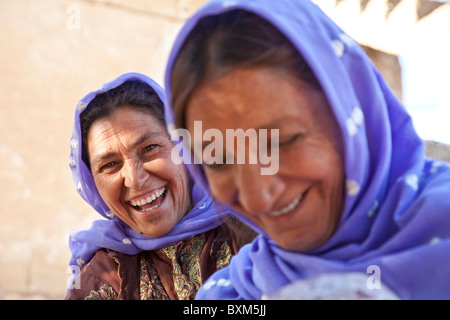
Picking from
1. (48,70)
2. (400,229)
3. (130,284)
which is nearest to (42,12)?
(48,70)

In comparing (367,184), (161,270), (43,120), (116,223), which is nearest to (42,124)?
(43,120)

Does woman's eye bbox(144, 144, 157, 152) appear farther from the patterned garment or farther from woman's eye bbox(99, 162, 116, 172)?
the patterned garment

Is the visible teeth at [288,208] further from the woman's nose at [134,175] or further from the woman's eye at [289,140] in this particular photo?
the woman's nose at [134,175]

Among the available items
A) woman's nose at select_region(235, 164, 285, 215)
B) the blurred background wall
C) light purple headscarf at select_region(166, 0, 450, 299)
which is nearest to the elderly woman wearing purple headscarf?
light purple headscarf at select_region(166, 0, 450, 299)

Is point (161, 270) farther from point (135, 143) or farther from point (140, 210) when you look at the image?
point (135, 143)

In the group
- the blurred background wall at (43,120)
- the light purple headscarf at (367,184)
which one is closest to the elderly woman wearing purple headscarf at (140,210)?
the light purple headscarf at (367,184)

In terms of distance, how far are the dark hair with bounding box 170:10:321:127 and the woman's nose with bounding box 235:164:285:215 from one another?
0.27 metres

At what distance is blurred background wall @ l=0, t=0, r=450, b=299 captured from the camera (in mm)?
6215

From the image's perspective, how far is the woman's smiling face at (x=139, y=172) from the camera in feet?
8.41

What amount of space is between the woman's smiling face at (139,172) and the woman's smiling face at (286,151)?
1082 millimetres

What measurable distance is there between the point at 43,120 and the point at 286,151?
214 inches

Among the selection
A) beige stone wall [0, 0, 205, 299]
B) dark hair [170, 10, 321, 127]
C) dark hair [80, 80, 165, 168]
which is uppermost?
beige stone wall [0, 0, 205, 299]

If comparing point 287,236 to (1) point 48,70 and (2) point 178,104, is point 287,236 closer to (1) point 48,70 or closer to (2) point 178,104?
(2) point 178,104

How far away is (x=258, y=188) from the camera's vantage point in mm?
1418
